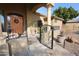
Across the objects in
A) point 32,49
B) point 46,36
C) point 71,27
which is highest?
point 71,27

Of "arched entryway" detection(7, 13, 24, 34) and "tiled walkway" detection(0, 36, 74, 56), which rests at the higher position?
"arched entryway" detection(7, 13, 24, 34)

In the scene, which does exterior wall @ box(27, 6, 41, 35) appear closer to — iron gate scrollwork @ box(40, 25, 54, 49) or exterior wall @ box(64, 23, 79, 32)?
iron gate scrollwork @ box(40, 25, 54, 49)

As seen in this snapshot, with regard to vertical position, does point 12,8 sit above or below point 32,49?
above

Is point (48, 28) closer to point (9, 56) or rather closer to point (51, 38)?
point (51, 38)

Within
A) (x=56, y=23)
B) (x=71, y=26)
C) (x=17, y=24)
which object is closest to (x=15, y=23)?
(x=17, y=24)

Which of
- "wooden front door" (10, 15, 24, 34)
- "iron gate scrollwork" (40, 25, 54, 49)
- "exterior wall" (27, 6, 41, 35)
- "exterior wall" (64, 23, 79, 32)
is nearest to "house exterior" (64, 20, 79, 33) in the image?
"exterior wall" (64, 23, 79, 32)

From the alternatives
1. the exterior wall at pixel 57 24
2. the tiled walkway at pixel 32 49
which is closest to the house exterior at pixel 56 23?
the exterior wall at pixel 57 24

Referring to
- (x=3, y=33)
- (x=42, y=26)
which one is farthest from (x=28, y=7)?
(x=3, y=33)

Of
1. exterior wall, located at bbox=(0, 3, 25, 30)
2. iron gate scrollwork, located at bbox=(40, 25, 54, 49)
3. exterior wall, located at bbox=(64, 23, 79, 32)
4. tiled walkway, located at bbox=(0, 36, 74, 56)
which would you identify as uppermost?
exterior wall, located at bbox=(0, 3, 25, 30)

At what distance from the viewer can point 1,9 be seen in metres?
2.50

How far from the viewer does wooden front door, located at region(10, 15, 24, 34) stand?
8.25ft

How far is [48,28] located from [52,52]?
34 cm

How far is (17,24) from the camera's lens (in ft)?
8.26

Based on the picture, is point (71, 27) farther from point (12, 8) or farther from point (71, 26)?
point (12, 8)
